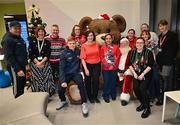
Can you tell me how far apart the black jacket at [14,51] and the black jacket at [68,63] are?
0.60 meters

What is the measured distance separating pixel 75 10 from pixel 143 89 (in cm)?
278

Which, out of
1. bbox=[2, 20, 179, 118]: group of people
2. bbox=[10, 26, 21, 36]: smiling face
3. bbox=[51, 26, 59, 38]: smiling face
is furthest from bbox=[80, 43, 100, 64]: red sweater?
bbox=[10, 26, 21, 36]: smiling face

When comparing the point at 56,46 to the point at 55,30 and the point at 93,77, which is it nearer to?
the point at 55,30

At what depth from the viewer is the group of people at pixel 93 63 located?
3.10m

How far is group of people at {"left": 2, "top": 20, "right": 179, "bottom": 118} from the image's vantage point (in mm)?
3096

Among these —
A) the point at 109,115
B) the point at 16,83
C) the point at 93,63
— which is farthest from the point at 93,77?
the point at 16,83

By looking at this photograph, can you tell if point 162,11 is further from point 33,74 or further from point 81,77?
point 33,74

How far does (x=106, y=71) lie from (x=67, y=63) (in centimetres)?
69

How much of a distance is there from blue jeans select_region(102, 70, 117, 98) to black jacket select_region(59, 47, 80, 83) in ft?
1.69

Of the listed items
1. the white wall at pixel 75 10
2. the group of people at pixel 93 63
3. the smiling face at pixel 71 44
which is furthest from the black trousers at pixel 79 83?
the white wall at pixel 75 10

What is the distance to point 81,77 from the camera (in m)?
3.33

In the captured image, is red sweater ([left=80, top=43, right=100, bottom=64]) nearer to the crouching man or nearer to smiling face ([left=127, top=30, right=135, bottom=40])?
the crouching man

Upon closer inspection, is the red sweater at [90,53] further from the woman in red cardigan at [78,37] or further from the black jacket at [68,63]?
the woman in red cardigan at [78,37]

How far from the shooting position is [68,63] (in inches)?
130
